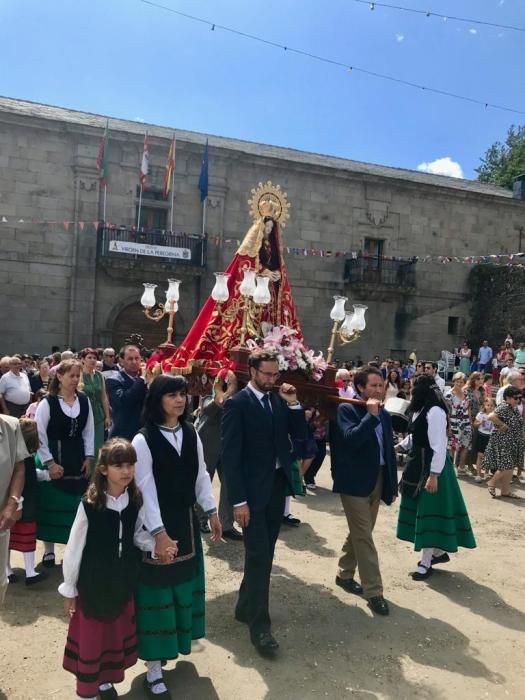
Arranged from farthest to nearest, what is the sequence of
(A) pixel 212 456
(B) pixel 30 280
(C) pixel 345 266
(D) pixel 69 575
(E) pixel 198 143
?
(C) pixel 345 266, (E) pixel 198 143, (B) pixel 30 280, (A) pixel 212 456, (D) pixel 69 575

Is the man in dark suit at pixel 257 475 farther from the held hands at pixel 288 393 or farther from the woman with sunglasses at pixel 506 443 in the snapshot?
the woman with sunglasses at pixel 506 443

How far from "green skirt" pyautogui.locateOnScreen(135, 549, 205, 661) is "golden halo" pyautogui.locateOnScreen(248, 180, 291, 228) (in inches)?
170

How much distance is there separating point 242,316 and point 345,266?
1452 cm

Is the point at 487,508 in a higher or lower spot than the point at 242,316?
lower

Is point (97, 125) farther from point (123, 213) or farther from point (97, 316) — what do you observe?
point (97, 316)

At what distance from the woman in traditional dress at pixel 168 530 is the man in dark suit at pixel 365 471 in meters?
1.42

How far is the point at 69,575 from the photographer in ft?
9.20

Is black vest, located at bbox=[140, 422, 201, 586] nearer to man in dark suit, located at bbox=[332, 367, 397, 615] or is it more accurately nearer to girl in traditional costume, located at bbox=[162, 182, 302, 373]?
man in dark suit, located at bbox=[332, 367, 397, 615]

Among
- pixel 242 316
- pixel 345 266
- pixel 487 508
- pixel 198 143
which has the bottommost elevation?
pixel 487 508

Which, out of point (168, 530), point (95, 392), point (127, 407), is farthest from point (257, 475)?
point (95, 392)

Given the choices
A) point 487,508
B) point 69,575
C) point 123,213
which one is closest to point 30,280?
point 123,213

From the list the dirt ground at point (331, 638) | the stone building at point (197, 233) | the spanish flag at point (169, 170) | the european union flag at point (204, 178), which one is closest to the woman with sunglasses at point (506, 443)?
the dirt ground at point (331, 638)

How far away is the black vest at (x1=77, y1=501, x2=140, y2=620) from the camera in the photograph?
2807 mm

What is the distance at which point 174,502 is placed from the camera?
3186mm
